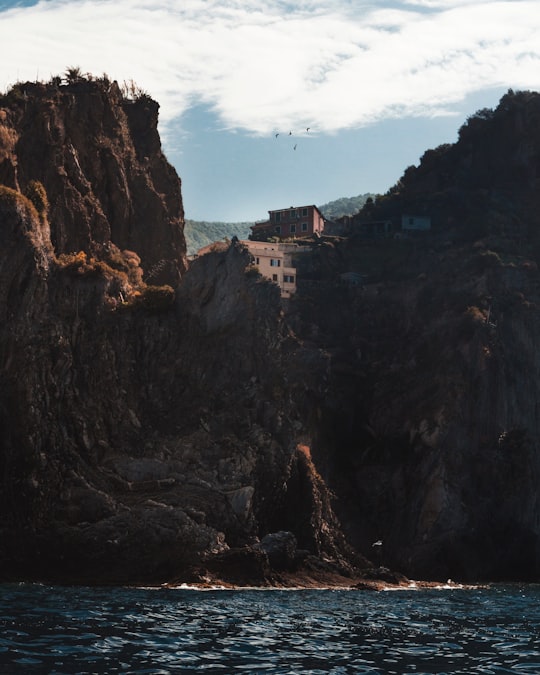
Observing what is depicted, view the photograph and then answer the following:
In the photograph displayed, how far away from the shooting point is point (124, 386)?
77062mm

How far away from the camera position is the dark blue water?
107ft

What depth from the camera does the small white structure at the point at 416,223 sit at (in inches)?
4916

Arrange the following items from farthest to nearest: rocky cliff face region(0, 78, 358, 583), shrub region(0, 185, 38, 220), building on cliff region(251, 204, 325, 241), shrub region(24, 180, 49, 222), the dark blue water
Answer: building on cliff region(251, 204, 325, 241) < shrub region(24, 180, 49, 222) < shrub region(0, 185, 38, 220) < rocky cliff face region(0, 78, 358, 583) < the dark blue water

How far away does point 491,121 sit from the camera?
13300 centimetres

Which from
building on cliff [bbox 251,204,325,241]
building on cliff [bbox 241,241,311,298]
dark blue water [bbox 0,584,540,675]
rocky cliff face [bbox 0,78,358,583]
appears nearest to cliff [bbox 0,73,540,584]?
Result: rocky cliff face [bbox 0,78,358,583]

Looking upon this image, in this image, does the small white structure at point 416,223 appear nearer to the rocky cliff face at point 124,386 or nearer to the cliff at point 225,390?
the cliff at point 225,390

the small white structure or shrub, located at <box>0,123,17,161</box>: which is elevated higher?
the small white structure

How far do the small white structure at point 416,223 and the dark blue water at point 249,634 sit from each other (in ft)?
231

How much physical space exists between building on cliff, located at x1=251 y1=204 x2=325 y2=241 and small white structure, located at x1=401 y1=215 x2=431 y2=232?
10.9m

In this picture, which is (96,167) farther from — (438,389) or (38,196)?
(438,389)

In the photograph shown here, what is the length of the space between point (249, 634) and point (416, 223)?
296 feet

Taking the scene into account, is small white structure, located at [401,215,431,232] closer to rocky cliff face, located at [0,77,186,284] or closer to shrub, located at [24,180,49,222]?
rocky cliff face, located at [0,77,186,284]

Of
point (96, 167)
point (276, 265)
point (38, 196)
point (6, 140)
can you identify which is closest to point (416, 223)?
point (276, 265)

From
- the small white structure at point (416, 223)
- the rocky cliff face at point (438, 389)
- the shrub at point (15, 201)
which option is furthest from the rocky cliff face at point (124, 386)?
the small white structure at point (416, 223)
